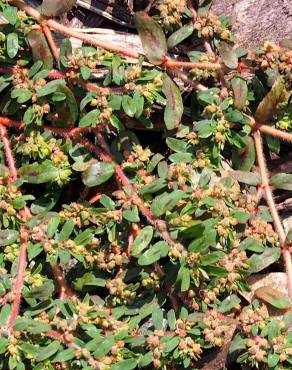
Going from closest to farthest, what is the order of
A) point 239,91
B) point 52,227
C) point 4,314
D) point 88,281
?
1. point 4,314
2. point 52,227
3. point 88,281
4. point 239,91

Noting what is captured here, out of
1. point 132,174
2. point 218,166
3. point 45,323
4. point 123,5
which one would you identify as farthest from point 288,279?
point 123,5

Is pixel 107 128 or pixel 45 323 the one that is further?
pixel 107 128

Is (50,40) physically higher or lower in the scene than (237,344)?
higher

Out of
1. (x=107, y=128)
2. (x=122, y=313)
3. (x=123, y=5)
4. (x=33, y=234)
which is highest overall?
(x=123, y=5)

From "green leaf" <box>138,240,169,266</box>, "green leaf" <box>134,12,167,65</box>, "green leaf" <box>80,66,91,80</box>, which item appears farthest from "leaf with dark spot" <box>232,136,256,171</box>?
"green leaf" <box>80,66,91,80</box>

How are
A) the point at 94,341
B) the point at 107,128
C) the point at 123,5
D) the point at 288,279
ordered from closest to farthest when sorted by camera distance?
1. the point at 94,341
2. the point at 288,279
3. the point at 107,128
4. the point at 123,5

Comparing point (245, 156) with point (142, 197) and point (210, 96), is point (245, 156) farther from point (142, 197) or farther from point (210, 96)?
point (142, 197)

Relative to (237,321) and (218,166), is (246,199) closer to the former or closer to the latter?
(218,166)

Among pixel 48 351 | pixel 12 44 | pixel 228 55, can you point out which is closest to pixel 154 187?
pixel 228 55
